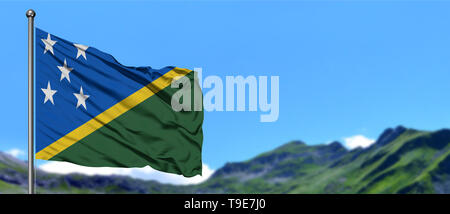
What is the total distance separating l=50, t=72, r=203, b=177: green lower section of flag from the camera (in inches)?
760

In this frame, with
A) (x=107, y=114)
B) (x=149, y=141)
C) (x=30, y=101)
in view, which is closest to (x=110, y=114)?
(x=107, y=114)

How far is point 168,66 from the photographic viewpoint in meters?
21.7

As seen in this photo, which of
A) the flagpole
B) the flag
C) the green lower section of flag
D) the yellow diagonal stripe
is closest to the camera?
the flagpole

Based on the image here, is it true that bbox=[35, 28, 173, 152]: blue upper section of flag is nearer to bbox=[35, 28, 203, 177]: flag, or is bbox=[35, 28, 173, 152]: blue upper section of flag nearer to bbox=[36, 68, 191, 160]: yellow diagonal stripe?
bbox=[35, 28, 203, 177]: flag

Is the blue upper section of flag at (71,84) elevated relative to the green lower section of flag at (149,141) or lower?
elevated

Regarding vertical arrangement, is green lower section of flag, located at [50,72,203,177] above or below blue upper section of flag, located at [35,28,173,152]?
below

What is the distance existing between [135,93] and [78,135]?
2905 mm

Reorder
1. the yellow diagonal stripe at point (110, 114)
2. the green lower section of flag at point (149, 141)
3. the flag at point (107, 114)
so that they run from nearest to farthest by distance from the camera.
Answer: the yellow diagonal stripe at point (110, 114) < the flag at point (107, 114) < the green lower section of flag at point (149, 141)

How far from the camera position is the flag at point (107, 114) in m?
19.2

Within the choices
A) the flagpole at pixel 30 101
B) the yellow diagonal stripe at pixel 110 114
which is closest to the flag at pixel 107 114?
the yellow diagonal stripe at pixel 110 114

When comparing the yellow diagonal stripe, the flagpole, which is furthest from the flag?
the flagpole

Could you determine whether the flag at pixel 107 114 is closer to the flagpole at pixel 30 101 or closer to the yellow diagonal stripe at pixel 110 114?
the yellow diagonal stripe at pixel 110 114

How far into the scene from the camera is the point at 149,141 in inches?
801
